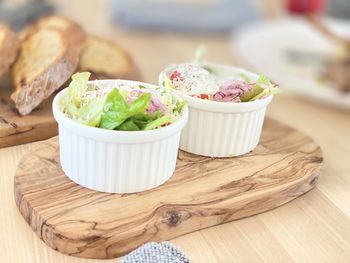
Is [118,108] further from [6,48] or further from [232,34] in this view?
[232,34]

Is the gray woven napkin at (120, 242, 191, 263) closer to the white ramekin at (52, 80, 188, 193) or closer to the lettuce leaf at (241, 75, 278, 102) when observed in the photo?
the white ramekin at (52, 80, 188, 193)

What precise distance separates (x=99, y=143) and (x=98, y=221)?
108 millimetres

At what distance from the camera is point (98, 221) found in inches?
28.5

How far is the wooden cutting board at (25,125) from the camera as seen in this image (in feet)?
3.13

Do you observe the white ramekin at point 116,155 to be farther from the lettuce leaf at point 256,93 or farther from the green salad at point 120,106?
the lettuce leaf at point 256,93

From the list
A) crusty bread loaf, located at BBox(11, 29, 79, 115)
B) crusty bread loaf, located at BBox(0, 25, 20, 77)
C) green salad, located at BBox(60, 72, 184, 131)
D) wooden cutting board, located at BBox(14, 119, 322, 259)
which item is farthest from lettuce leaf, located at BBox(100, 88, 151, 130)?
crusty bread loaf, located at BBox(0, 25, 20, 77)

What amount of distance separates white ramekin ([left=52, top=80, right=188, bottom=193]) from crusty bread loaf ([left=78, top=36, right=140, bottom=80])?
0.31m

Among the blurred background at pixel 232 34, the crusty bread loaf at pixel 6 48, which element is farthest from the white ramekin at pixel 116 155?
the blurred background at pixel 232 34

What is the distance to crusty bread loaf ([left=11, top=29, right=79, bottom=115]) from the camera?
3.19 feet

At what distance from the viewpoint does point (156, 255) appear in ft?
2.21

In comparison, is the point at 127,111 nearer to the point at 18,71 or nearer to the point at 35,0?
the point at 18,71

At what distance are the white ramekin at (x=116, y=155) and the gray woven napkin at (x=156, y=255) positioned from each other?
5.0 inches

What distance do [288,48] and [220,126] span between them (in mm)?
1047

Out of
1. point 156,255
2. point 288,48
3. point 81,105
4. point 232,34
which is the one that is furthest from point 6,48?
point 232,34
